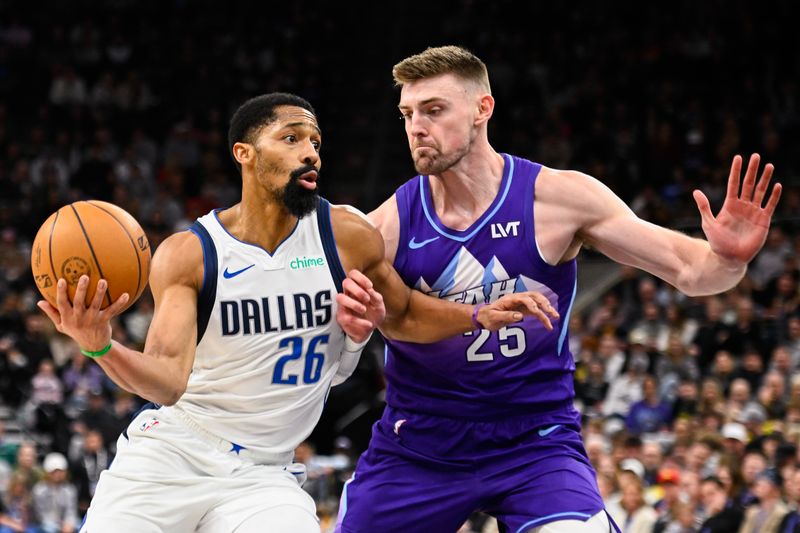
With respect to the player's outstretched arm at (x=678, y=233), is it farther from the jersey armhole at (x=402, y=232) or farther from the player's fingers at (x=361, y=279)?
the player's fingers at (x=361, y=279)

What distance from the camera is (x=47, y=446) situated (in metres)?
14.8

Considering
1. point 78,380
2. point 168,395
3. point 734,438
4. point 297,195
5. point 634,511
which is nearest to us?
point 168,395

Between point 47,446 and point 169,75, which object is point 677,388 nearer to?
point 47,446

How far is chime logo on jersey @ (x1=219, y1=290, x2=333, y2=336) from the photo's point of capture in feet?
17.4

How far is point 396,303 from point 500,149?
13.5m

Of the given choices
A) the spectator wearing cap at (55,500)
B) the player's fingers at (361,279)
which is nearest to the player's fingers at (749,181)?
the player's fingers at (361,279)

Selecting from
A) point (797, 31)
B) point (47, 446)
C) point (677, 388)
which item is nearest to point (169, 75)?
point (47, 446)

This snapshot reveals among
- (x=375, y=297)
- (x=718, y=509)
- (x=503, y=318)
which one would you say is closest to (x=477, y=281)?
(x=503, y=318)

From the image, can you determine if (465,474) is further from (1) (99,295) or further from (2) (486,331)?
(1) (99,295)

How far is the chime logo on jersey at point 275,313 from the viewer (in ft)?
17.4

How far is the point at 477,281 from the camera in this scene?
18.8 ft

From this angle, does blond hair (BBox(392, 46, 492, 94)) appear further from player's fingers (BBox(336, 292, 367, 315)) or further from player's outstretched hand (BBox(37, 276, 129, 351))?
player's outstretched hand (BBox(37, 276, 129, 351))

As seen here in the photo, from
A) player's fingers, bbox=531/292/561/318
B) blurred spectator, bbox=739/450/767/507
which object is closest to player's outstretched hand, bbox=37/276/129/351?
player's fingers, bbox=531/292/561/318

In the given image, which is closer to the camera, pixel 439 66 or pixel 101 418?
pixel 439 66
